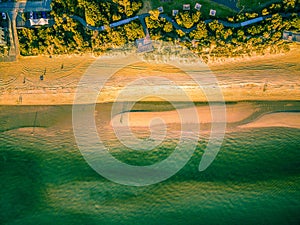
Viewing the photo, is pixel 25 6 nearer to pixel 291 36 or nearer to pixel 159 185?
pixel 159 185

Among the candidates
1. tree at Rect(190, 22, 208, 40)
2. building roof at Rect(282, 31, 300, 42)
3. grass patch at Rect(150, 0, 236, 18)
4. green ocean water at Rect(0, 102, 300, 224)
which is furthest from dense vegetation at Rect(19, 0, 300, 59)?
green ocean water at Rect(0, 102, 300, 224)

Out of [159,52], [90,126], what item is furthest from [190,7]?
[90,126]

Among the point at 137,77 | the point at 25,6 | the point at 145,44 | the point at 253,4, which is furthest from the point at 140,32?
the point at 25,6

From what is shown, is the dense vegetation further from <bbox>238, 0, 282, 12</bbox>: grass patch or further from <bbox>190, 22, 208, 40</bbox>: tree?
<bbox>238, 0, 282, 12</bbox>: grass patch

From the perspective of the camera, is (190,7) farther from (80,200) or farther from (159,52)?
(80,200)

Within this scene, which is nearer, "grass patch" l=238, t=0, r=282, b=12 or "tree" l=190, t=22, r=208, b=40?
"tree" l=190, t=22, r=208, b=40

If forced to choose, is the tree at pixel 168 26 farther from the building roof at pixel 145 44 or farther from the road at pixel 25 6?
the road at pixel 25 6

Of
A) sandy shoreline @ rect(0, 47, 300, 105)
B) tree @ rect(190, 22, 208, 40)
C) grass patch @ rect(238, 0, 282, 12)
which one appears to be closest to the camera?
tree @ rect(190, 22, 208, 40)
